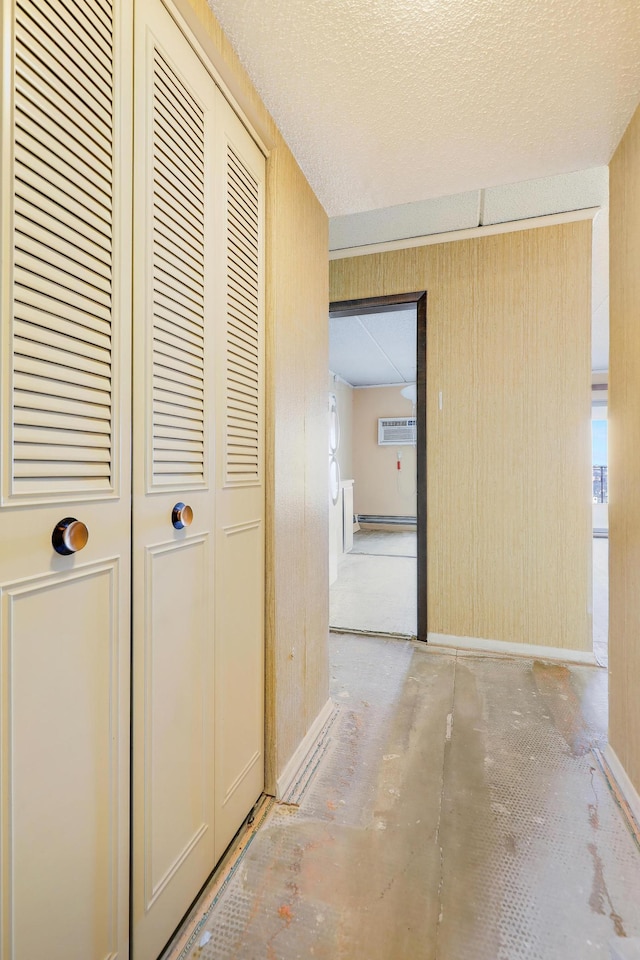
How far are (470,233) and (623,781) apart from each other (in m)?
2.82

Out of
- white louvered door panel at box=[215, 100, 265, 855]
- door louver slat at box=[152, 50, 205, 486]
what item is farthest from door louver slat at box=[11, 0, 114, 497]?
white louvered door panel at box=[215, 100, 265, 855]

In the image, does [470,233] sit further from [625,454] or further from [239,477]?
[239,477]

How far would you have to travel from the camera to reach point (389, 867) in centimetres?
130

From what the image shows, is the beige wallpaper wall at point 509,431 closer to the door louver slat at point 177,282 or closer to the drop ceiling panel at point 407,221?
the drop ceiling panel at point 407,221

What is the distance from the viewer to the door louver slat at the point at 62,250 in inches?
27.9

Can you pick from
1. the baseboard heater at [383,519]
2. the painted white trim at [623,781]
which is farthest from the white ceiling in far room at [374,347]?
the painted white trim at [623,781]

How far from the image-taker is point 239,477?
55.0 inches

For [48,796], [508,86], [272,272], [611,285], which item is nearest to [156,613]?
[48,796]

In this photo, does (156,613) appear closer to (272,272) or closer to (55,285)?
(55,285)

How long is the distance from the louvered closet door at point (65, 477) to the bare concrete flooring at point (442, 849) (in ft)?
1.58

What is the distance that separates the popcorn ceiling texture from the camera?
1.18m

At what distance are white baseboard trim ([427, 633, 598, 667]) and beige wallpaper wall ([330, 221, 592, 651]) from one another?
4 centimetres

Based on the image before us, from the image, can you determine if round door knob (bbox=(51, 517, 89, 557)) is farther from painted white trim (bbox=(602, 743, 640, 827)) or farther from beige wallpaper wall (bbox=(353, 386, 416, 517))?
beige wallpaper wall (bbox=(353, 386, 416, 517))

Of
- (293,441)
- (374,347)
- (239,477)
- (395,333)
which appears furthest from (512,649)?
(374,347)
